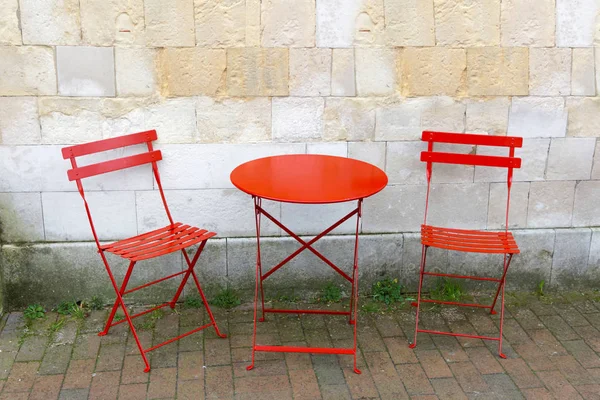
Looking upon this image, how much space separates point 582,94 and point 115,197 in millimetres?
3239

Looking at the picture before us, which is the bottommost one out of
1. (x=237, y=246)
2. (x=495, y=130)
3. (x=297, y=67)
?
(x=237, y=246)

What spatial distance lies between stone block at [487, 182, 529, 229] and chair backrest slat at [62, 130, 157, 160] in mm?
2372

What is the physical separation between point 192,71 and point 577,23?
2565mm

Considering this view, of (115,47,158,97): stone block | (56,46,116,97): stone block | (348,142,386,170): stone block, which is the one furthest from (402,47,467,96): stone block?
(56,46,116,97): stone block

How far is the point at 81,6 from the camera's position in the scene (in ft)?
13.1

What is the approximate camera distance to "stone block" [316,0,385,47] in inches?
164

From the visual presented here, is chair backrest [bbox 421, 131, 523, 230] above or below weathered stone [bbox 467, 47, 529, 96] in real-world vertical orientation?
below

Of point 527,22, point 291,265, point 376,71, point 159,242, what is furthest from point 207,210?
point 527,22

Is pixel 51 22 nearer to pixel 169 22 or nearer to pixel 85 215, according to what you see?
pixel 169 22

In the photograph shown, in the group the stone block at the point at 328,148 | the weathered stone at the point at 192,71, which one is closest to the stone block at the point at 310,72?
the stone block at the point at 328,148

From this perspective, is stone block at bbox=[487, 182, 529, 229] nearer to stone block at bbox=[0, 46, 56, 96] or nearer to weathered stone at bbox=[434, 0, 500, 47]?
weathered stone at bbox=[434, 0, 500, 47]

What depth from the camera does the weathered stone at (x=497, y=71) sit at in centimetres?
434

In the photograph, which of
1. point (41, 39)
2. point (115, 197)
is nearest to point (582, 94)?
point (115, 197)

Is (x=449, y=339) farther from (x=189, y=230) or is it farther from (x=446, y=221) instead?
(x=189, y=230)
